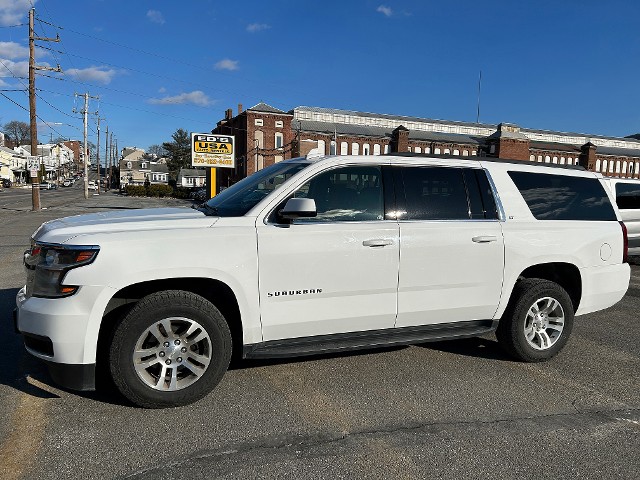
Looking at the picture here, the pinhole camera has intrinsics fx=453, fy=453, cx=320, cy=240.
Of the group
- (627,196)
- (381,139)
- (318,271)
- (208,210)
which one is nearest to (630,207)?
(627,196)

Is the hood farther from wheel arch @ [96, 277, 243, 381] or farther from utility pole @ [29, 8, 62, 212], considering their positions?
utility pole @ [29, 8, 62, 212]

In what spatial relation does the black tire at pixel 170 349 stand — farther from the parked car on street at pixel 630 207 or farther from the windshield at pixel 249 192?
the parked car on street at pixel 630 207

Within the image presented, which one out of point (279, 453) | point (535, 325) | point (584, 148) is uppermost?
point (584, 148)

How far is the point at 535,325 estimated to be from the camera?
14.3ft

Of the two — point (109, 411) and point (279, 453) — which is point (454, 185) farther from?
point (109, 411)

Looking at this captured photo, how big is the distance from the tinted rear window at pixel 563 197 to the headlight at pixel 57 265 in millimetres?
3752

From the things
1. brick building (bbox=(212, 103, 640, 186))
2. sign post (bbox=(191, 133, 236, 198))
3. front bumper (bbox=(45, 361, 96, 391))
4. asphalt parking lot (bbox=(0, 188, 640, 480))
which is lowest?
asphalt parking lot (bbox=(0, 188, 640, 480))

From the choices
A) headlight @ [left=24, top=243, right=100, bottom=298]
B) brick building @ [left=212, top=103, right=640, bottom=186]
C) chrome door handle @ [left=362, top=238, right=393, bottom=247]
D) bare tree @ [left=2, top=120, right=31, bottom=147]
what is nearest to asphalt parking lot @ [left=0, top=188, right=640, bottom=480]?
headlight @ [left=24, top=243, right=100, bottom=298]

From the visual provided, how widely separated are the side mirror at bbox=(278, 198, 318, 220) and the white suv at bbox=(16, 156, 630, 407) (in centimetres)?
2

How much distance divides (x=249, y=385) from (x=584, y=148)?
75.9m

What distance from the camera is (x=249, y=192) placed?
13.0 ft

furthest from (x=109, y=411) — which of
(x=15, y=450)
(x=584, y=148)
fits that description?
(x=584, y=148)

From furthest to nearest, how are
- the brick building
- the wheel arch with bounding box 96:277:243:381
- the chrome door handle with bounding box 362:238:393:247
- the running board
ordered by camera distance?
the brick building < the chrome door handle with bounding box 362:238:393:247 < the running board < the wheel arch with bounding box 96:277:243:381

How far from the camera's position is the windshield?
12.1 feet
